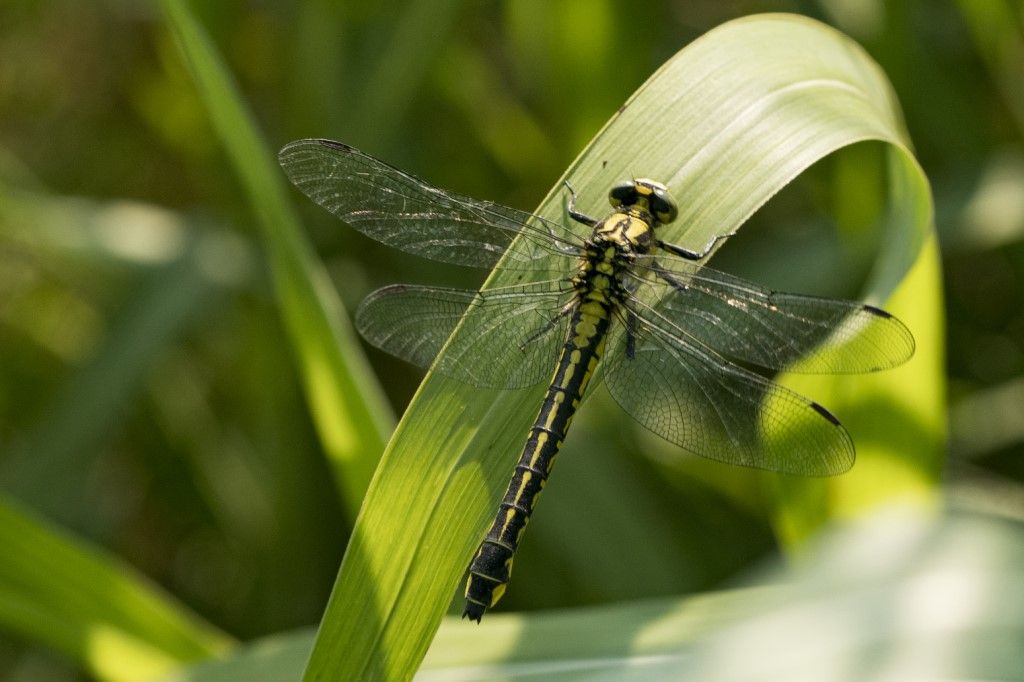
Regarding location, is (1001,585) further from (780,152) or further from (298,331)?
(298,331)

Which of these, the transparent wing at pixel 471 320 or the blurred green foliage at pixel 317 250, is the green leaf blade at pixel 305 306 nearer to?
the transparent wing at pixel 471 320

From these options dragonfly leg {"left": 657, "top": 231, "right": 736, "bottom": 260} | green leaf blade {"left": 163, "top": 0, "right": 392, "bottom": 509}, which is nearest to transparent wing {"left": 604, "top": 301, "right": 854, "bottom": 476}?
dragonfly leg {"left": 657, "top": 231, "right": 736, "bottom": 260}

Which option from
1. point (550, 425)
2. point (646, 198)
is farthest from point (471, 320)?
point (646, 198)

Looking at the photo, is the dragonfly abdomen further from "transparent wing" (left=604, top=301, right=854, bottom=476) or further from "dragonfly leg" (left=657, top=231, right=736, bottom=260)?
"dragonfly leg" (left=657, top=231, right=736, bottom=260)

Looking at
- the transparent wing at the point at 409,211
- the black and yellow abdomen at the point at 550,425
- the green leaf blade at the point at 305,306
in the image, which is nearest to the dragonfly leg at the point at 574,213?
the transparent wing at the point at 409,211

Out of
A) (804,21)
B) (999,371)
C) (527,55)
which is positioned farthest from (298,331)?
(999,371)

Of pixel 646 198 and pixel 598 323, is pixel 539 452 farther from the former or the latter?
pixel 646 198
